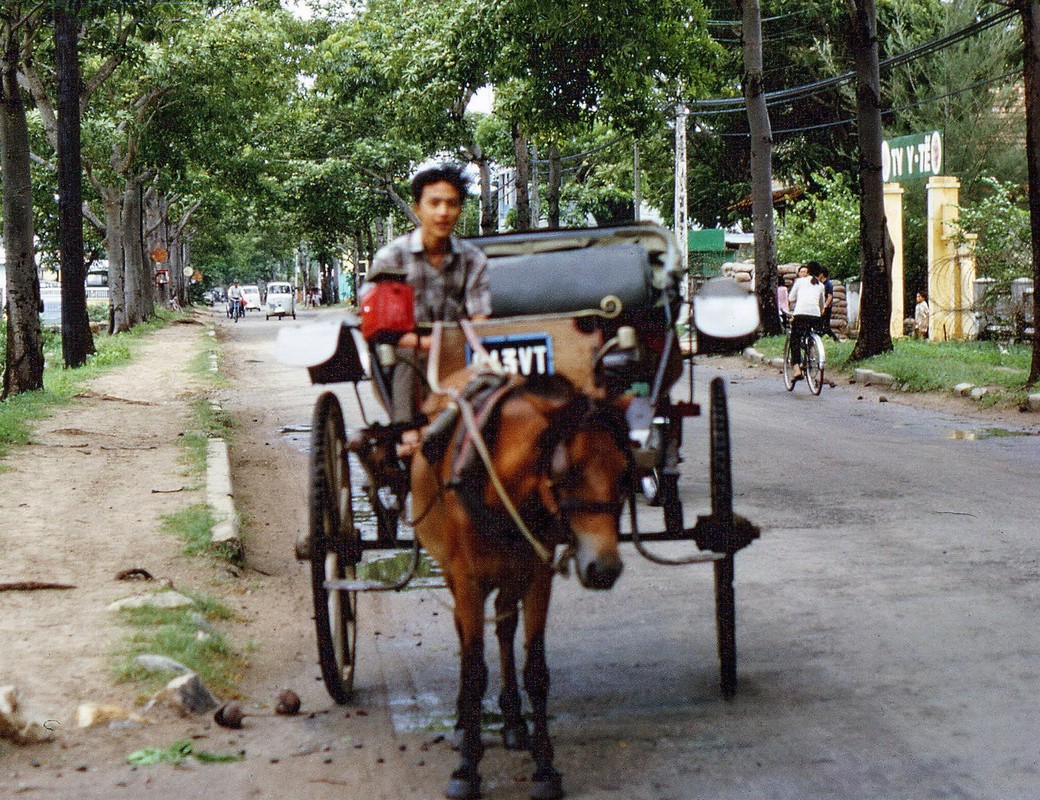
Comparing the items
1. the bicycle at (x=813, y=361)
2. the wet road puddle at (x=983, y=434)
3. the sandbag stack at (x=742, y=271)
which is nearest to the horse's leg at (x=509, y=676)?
the wet road puddle at (x=983, y=434)

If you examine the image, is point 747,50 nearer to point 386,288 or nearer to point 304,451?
point 304,451

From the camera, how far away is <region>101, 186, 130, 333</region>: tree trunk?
3700 cm

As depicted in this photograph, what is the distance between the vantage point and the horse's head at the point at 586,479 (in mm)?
3840

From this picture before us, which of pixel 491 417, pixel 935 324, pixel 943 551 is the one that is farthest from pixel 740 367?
pixel 491 417

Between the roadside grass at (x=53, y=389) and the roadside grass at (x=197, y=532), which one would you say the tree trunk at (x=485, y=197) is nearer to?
the roadside grass at (x=53, y=389)

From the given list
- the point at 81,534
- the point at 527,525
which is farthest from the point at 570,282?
the point at 81,534

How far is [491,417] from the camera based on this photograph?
416 centimetres

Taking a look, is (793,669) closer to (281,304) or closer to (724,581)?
(724,581)

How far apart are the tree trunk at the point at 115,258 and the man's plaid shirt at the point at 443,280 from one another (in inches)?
1311

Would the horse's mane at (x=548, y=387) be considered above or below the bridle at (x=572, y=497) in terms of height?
above

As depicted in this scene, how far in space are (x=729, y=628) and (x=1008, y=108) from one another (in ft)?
97.1

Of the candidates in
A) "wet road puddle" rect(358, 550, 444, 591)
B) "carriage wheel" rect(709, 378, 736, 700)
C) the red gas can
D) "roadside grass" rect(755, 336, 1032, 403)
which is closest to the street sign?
"roadside grass" rect(755, 336, 1032, 403)

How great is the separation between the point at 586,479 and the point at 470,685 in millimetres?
972

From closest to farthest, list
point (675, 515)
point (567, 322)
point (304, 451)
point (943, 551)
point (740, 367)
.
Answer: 1. point (567, 322)
2. point (675, 515)
3. point (943, 551)
4. point (304, 451)
5. point (740, 367)
